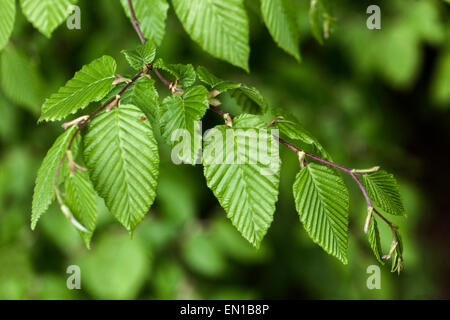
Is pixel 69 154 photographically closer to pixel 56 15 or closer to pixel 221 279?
pixel 56 15

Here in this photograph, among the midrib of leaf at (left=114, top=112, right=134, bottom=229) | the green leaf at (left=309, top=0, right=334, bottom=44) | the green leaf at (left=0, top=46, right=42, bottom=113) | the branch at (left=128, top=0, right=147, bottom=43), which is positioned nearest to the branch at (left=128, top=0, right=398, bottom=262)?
the branch at (left=128, top=0, right=147, bottom=43)

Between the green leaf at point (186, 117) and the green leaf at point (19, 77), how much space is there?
2.89 feet

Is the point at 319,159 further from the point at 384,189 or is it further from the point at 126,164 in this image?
the point at 126,164

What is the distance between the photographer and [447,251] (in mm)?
3213

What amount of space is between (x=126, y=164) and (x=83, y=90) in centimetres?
Result: 15

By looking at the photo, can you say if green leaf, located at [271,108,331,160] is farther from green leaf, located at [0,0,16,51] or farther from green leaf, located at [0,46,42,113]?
green leaf, located at [0,46,42,113]

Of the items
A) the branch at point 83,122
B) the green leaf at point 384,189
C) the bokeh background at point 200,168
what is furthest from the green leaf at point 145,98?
the bokeh background at point 200,168

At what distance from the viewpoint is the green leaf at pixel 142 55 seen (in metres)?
0.70

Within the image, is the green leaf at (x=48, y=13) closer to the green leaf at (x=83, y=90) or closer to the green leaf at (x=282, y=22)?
the green leaf at (x=83, y=90)

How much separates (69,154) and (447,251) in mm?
3227

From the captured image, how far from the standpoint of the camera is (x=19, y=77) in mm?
1362

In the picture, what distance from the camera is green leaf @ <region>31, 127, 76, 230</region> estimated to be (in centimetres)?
64

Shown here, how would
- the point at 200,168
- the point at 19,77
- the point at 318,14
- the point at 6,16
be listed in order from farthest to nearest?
the point at 200,168 → the point at 19,77 → the point at 318,14 → the point at 6,16

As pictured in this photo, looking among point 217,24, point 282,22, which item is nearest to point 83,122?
point 217,24
